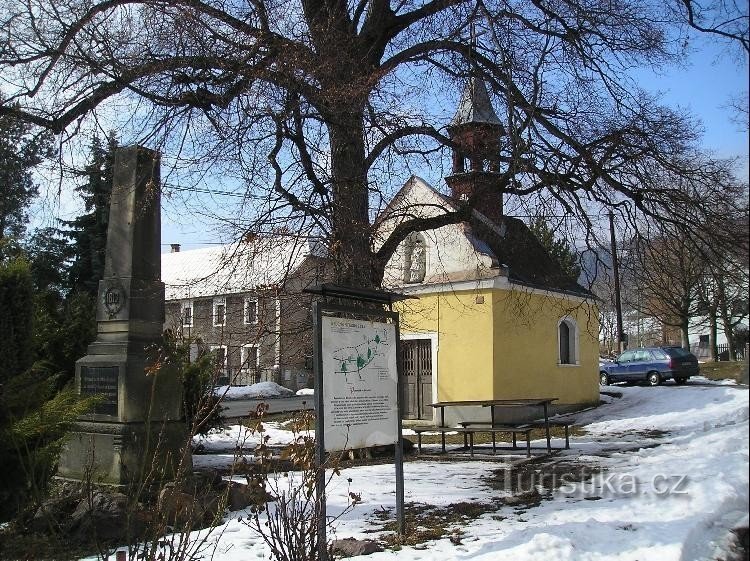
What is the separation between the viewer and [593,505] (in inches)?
282

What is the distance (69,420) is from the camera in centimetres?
770

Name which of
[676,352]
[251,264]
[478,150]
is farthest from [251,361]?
[676,352]

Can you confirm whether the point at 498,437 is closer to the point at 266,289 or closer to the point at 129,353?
the point at 266,289

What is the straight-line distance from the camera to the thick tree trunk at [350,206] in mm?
10180

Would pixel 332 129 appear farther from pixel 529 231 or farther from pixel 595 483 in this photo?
pixel 595 483

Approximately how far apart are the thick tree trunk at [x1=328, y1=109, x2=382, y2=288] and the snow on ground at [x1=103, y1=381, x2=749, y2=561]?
2994 millimetres

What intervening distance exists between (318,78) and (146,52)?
2.30 m

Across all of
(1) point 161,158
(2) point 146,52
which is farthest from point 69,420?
(2) point 146,52

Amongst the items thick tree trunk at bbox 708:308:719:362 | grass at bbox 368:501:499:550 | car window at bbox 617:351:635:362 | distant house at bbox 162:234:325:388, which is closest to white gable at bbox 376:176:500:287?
thick tree trunk at bbox 708:308:719:362

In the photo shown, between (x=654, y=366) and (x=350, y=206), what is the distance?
2362 cm

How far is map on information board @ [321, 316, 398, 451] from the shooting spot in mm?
6277

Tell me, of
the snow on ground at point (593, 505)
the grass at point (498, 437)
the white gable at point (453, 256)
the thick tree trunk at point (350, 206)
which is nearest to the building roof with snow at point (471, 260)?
the white gable at point (453, 256)

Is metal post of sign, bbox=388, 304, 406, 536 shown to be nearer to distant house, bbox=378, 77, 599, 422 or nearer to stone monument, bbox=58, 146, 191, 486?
stone monument, bbox=58, 146, 191, 486

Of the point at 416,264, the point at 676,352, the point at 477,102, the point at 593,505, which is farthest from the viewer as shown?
the point at 676,352
